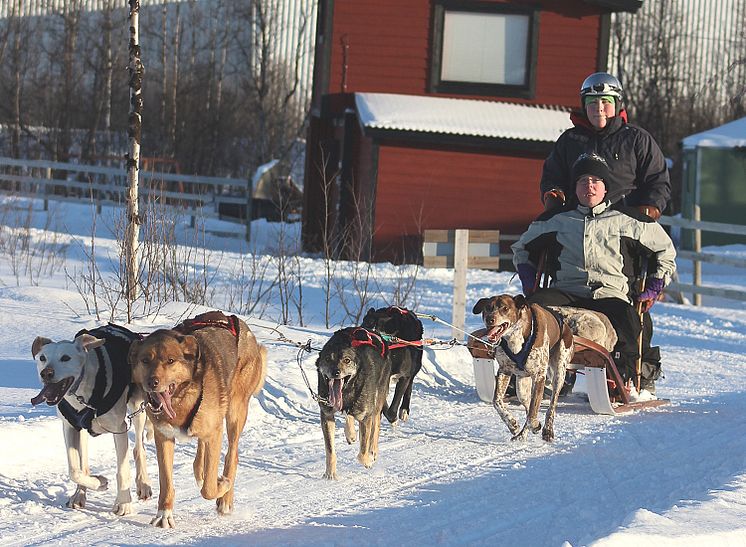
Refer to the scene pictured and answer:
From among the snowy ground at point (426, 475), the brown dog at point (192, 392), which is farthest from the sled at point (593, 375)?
the brown dog at point (192, 392)

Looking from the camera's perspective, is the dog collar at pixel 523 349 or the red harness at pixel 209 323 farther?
the dog collar at pixel 523 349

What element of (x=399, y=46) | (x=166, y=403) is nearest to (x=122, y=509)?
(x=166, y=403)

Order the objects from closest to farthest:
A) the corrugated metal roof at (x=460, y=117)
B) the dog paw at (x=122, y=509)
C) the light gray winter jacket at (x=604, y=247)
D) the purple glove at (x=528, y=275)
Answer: the dog paw at (x=122, y=509)
the light gray winter jacket at (x=604, y=247)
the purple glove at (x=528, y=275)
the corrugated metal roof at (x=460, y=117)

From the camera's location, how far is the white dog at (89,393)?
4.91 m

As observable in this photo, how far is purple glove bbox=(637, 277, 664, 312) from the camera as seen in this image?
829cm

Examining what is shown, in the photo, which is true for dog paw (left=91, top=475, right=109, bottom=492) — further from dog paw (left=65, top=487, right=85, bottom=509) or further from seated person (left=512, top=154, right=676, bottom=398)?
seated person (left=512, top=154, right=676, bottom=398)

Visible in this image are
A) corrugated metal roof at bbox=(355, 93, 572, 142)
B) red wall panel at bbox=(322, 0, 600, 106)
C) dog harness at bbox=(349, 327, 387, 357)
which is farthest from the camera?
red wall panel at bbox=(322, 0, 600, 106)

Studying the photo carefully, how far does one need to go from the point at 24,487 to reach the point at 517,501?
7.75 feet

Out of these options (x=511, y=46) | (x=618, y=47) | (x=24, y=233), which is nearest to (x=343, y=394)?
(x=24, y=233)

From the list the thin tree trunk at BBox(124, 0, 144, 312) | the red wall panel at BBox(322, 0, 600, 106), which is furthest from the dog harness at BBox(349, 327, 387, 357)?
the red wall panel at BBox(322, 0, 600, 106)

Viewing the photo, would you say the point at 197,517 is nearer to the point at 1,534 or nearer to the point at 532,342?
the point at 1,534

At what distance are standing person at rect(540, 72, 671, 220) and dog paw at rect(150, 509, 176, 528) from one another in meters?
4.51

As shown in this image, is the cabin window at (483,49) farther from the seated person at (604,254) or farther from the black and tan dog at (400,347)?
the black and tan dog at (400,347)

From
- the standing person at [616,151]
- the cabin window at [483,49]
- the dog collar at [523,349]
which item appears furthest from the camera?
the cabin window at [483,49]
